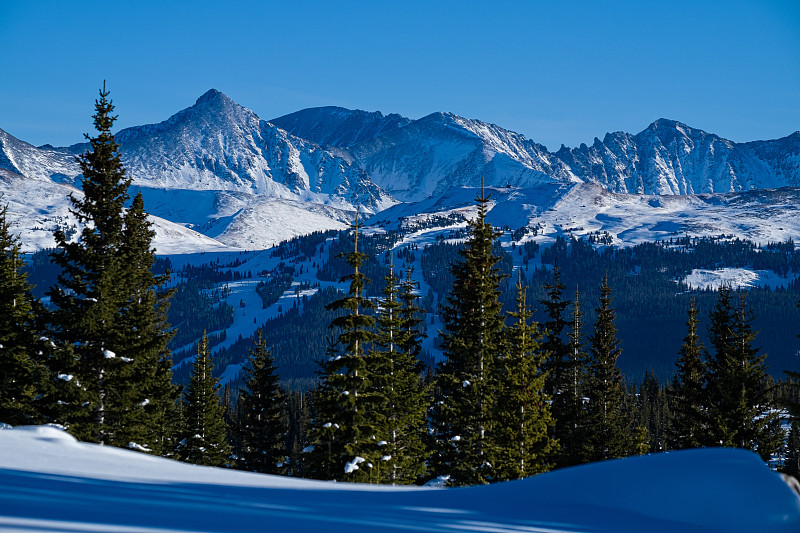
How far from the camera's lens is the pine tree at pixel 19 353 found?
78.8 feet

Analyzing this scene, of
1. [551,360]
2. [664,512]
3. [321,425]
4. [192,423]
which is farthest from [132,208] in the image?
[664,512]

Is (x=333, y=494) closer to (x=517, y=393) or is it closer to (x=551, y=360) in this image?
(x=517, y=393)

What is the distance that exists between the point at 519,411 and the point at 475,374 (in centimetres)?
235

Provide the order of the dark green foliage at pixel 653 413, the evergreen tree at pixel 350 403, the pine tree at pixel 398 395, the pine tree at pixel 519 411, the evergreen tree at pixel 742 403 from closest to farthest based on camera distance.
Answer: the evergreen tree at pixel 350 403 → the pine tree at pixel 519 411 → the pine tree at pixel 398 395 → the evergreen tree at pixel 742 403 → the dark green foliage at pixel 653 413

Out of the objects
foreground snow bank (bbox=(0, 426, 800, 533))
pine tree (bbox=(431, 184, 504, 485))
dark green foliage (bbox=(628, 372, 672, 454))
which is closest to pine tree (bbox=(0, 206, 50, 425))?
foreground snow bank (bbox=(0, 426, 800, 533))

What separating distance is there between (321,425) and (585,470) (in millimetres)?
14356

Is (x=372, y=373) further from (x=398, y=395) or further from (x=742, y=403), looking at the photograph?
(x=742, y=403)

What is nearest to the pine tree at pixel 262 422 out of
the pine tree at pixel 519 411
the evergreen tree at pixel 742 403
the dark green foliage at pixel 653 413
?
the pine tree at pixel 519 411

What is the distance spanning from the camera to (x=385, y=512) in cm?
982

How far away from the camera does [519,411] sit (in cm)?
2839

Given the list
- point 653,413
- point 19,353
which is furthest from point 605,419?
point 653,413

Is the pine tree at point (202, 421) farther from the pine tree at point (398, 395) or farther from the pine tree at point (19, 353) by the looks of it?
the pine tree at point (19, 353)

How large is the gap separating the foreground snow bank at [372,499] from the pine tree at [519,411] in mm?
15513

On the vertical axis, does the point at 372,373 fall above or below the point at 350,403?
above
